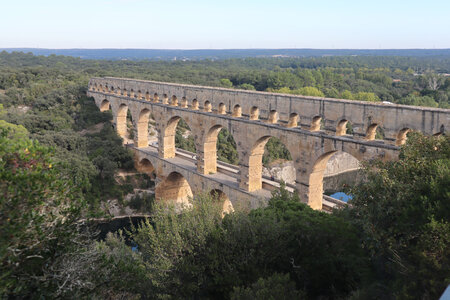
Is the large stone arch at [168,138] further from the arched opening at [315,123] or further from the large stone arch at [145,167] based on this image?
the arched opening at [315,123]

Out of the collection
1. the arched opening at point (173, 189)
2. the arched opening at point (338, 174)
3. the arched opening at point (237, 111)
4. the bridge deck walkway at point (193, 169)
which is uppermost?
the arched opening at point (237, 111)

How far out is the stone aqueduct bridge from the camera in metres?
13.0

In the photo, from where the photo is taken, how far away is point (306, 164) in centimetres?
1552

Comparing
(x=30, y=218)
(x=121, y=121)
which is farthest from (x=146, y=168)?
(x=30, y=218)

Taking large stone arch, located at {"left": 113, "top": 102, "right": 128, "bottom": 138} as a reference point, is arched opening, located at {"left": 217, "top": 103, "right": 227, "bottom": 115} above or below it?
above

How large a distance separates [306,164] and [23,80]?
132 feet

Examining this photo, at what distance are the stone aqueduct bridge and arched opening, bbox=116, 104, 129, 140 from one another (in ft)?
5.95

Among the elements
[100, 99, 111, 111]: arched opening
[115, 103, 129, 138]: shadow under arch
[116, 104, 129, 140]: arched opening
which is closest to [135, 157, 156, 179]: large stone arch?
[116, 104, 129, 140]: arched opening

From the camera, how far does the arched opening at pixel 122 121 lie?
29783 mm

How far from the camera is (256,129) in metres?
17.5

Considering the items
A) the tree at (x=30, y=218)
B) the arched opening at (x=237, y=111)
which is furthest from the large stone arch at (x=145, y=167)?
the tree at (x=30, y=218)

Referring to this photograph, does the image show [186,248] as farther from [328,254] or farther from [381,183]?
[381,183]

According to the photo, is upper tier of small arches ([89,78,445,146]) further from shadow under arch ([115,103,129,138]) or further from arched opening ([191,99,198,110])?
shadow under arch ([115,103,129,138])

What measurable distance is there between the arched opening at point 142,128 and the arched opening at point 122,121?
3669 mm
